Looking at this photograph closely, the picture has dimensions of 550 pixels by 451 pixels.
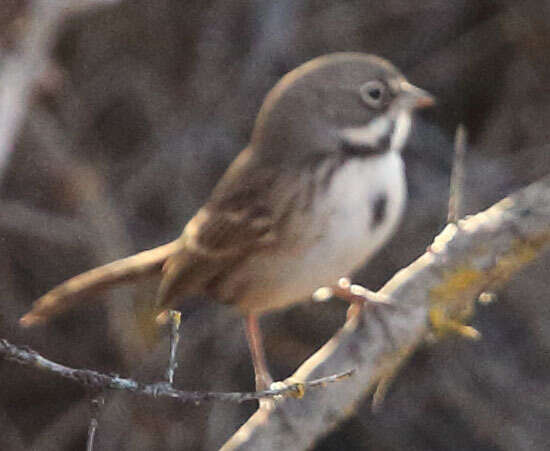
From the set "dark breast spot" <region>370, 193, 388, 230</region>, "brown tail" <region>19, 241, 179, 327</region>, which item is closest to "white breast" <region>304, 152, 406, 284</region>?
"dark breast spot" <region>370, 193, 388, 230</region>

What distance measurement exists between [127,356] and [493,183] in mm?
532

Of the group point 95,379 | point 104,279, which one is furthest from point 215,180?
point 95,379

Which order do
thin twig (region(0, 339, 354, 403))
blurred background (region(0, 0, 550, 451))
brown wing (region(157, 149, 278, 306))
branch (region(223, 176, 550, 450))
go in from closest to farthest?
thin twig (region(0, 339, 354, 403)), branch (region(223, 176, 550, 450)), brown wing (region(157, 149, 278, 306)), blurred background (region(0, 0, 550, 451))

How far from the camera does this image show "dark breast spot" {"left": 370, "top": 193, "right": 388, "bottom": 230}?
83 centimetres

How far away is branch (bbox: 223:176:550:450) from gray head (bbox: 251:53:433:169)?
100mm

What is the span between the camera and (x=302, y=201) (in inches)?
34.2

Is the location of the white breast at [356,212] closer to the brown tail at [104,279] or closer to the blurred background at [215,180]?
the brown tail at [104,279]

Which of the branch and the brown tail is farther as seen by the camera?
the brown tail

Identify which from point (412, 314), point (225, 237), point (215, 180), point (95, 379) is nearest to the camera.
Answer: point (95, 379)

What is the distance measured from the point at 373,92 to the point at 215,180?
2.07 feet

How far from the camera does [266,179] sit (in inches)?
35.5

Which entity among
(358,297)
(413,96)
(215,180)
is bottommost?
(215,180)

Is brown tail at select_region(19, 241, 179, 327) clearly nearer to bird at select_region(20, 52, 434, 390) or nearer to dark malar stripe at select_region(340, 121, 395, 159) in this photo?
bird at select_region(20, 52, 434, 390)

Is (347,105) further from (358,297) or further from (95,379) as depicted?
(95,379)
